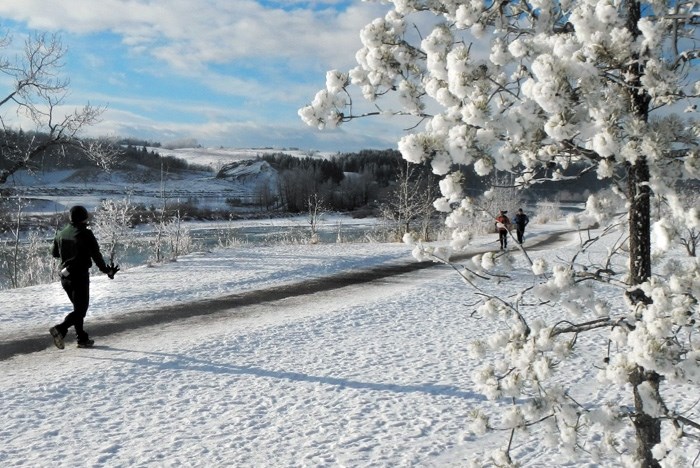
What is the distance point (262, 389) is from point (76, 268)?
3602 millimetres

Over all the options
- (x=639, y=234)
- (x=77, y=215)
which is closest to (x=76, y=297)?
(x=77, y=215)

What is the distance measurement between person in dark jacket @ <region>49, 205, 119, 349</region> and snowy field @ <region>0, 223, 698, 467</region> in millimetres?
340

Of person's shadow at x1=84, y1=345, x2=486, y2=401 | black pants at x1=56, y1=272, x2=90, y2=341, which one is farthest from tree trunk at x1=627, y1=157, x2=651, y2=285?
black pants at x1=56, y1=272, x2=90, y2=341

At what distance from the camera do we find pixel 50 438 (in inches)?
219

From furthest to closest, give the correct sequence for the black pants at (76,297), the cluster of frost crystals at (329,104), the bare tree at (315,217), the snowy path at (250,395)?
the bare tree at (315,217)
the black pants at (76,297)
the snowy path at (250,395)
the cluster of frost crystals at (329,104)

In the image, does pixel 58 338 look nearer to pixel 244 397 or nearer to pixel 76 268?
pixel 76 268

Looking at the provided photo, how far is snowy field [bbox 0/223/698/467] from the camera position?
5441mm

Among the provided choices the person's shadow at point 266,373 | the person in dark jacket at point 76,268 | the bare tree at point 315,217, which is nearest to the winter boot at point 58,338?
the person in dark jacket at point 76,268

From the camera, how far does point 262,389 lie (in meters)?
7.09

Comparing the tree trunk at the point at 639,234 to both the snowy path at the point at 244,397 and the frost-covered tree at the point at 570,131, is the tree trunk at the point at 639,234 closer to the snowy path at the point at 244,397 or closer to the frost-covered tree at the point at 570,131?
the frost-covered tree at the point at 570,131

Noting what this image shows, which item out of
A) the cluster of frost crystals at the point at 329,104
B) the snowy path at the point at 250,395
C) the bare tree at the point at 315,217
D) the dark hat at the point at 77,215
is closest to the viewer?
the cluster of frost crystals at the point at 329,104

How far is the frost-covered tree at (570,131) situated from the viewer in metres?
2.44

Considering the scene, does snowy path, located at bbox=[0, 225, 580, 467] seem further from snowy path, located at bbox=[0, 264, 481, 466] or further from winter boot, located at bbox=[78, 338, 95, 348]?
winter boot, located at bbox=[78, 338, 95, 348]

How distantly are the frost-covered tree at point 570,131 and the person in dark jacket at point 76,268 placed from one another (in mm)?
6508
